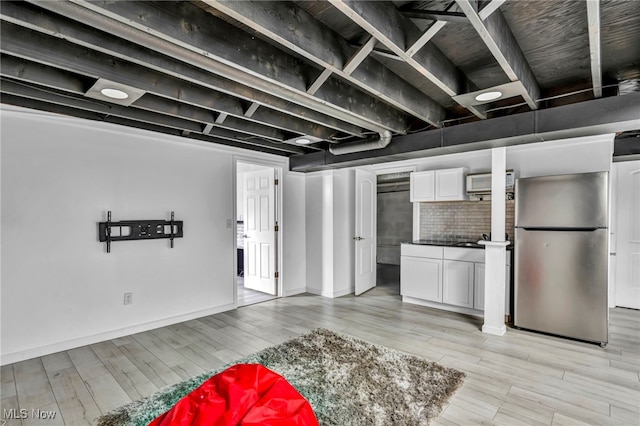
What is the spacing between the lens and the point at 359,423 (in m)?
2.08

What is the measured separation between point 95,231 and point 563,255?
5055mm

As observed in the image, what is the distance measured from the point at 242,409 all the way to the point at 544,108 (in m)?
3.72

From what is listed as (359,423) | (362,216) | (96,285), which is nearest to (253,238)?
(362,216)

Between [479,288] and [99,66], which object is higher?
[99,66]

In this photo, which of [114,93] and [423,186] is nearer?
[114,93]

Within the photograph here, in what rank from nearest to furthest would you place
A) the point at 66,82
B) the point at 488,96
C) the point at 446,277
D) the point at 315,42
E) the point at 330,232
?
the point at 315,42, the point at 66,82, the point at 488,96, the point at 446,277, the point at 330,232

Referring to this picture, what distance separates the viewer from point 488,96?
9.06 ft

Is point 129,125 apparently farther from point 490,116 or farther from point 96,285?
point 490,116

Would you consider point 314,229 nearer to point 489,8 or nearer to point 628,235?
point 489,8

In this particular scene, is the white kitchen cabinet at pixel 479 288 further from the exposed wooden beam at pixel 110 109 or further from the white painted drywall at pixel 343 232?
the exposed wooden beam at pixel 110 109

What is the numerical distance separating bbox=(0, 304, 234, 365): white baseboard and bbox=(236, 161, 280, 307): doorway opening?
942mm

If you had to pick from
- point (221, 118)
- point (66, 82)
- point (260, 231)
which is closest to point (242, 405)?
point (66, 82)

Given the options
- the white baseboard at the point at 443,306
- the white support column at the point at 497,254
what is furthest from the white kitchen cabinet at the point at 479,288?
the white support column at the point at 497,254

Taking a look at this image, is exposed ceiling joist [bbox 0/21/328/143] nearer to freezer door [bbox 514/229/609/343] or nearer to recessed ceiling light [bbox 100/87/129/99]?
recessed ceiling light [bbox 100/87/129/99]
